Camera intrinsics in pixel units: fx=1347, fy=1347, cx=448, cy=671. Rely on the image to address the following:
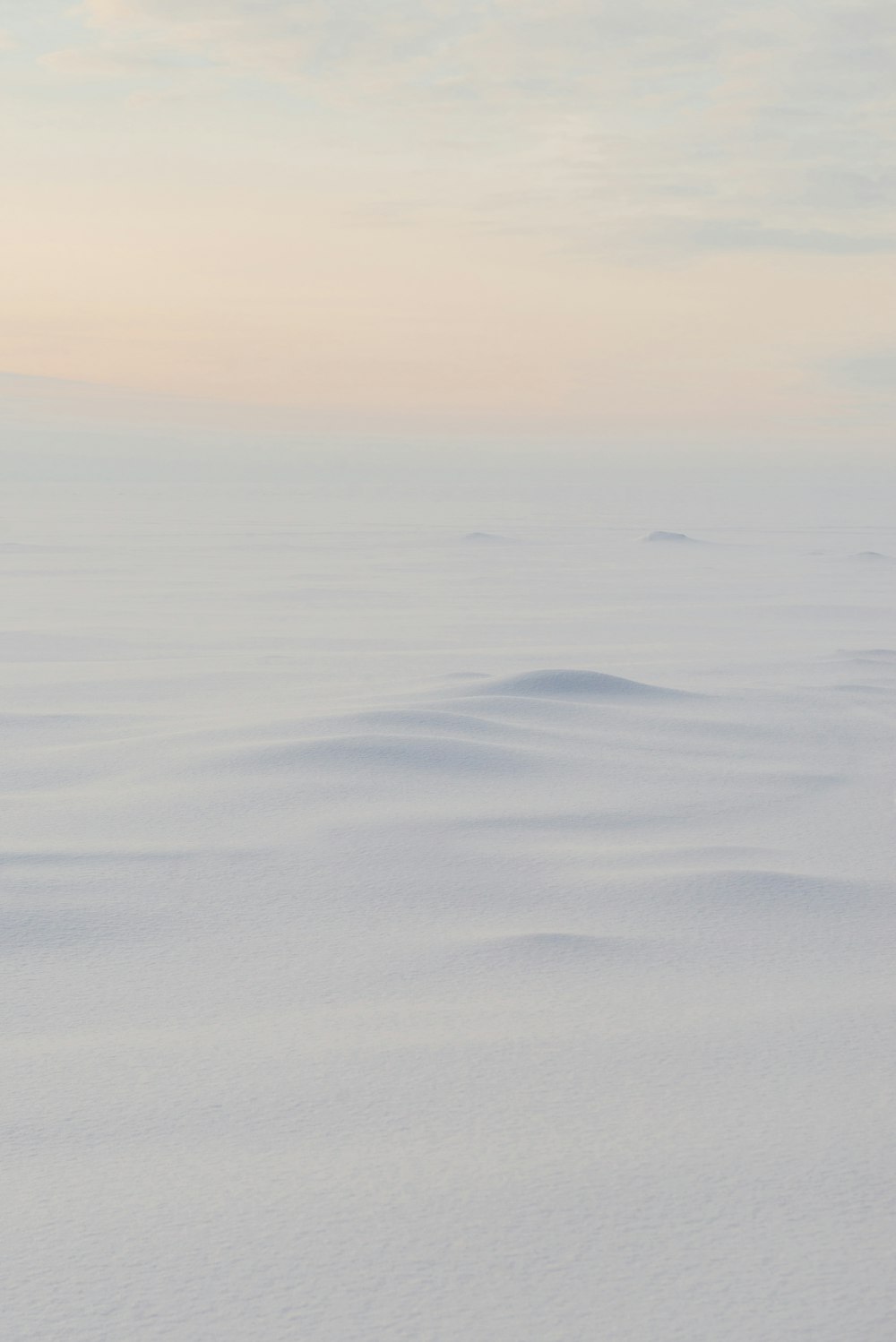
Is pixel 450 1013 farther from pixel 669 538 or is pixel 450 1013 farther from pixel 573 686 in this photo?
pixel 669 538

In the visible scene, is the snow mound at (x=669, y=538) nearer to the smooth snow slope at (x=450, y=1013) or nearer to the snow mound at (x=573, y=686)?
the snow mound at (x=573, y=686)

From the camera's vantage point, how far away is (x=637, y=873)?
4.46 meters

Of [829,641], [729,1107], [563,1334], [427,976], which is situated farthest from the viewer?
[829,641]

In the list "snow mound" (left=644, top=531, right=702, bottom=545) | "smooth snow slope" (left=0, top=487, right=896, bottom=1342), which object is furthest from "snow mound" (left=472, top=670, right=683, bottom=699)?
"snow mound" (left=644, top=531, right=702, bottom=545)

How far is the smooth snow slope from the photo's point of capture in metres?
2.06

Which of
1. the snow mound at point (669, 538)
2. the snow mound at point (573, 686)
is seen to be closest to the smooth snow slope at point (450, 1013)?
the snow mound at point (573, 686)

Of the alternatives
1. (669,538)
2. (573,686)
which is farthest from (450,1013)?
(669,538)

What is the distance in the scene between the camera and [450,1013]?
318 centimetres

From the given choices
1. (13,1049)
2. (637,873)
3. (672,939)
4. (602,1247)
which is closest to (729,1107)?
(602,1247)

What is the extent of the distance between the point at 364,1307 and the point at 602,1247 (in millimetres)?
403

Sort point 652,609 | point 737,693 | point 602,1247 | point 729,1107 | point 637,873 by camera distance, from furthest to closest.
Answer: point 652,609
point 737,693
point 637,873
point 729,1107
point 602,1247

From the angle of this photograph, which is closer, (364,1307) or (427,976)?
(364,1307)

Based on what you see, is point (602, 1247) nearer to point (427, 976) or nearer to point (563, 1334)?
point (563, 1334)

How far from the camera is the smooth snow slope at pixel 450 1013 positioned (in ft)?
6.75
